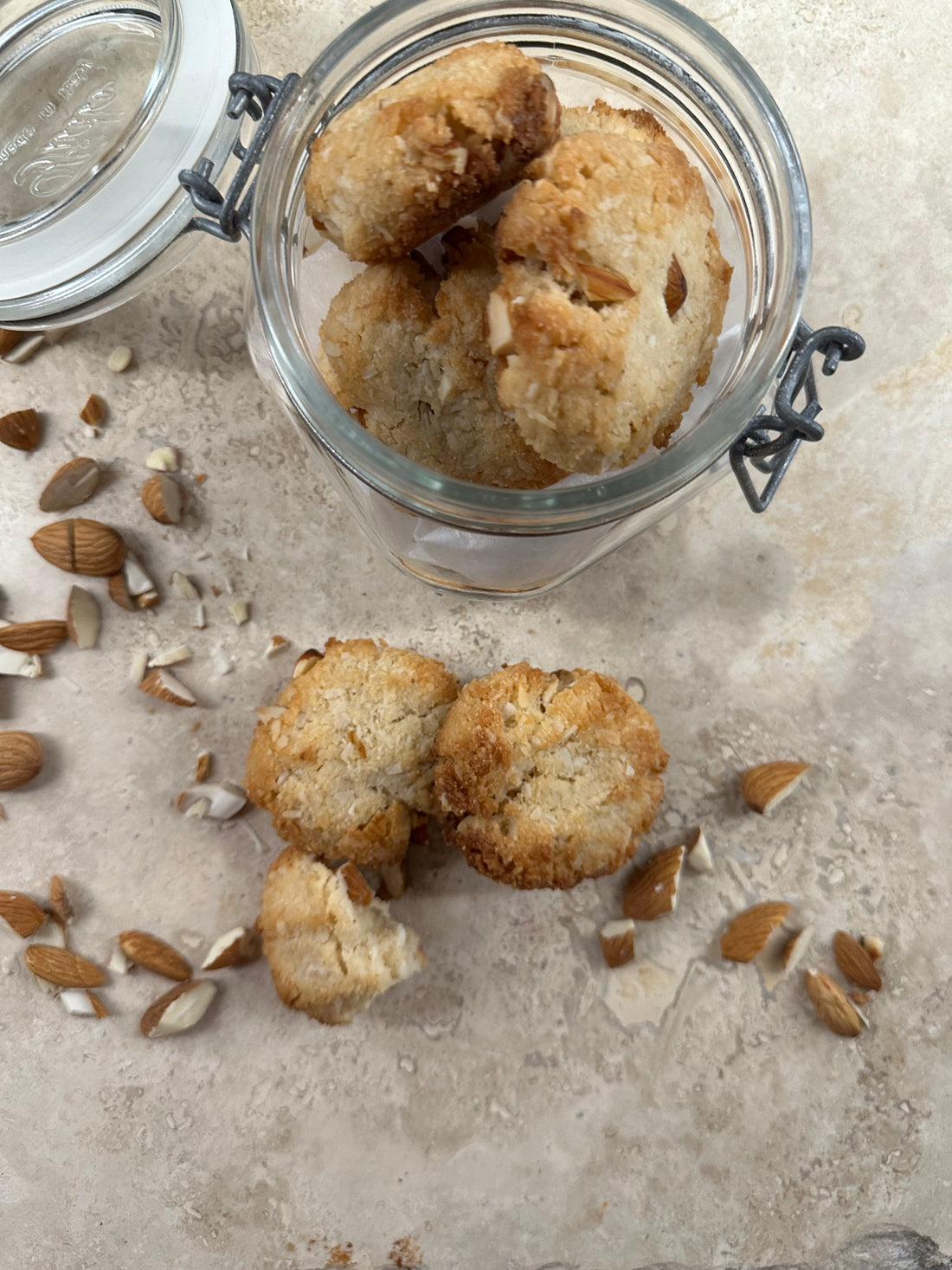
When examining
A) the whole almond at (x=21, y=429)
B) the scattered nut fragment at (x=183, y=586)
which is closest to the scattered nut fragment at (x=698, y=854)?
the scattered nut fragment at (x=183, y=586)

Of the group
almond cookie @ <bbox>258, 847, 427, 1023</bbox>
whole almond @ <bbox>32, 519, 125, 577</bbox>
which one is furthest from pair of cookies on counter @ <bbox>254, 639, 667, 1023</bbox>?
whole almond @ <bbox>32, 519, 125, 577</bbox>

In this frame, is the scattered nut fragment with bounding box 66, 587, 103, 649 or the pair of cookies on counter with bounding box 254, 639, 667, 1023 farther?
the scattered nut fragment with bounding box 66, 587, 103, 649

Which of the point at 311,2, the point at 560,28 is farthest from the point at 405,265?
the point at 311,2

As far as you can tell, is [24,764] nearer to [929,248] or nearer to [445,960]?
[445,960]

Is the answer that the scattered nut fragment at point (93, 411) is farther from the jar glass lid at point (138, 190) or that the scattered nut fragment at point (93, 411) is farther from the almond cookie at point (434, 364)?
the almond cookie at point (434, 364)

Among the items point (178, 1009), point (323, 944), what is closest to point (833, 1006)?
point (323, 944)

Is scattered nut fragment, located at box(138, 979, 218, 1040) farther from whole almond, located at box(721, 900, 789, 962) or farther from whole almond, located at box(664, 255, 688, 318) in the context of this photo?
whole almond, located at box(664, 255, 688, 318)

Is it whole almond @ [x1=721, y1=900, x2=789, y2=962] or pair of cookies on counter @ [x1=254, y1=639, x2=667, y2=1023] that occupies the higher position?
pair of cookies on counter @ [x1=254, y1=639, x2=667, y2=1023]
